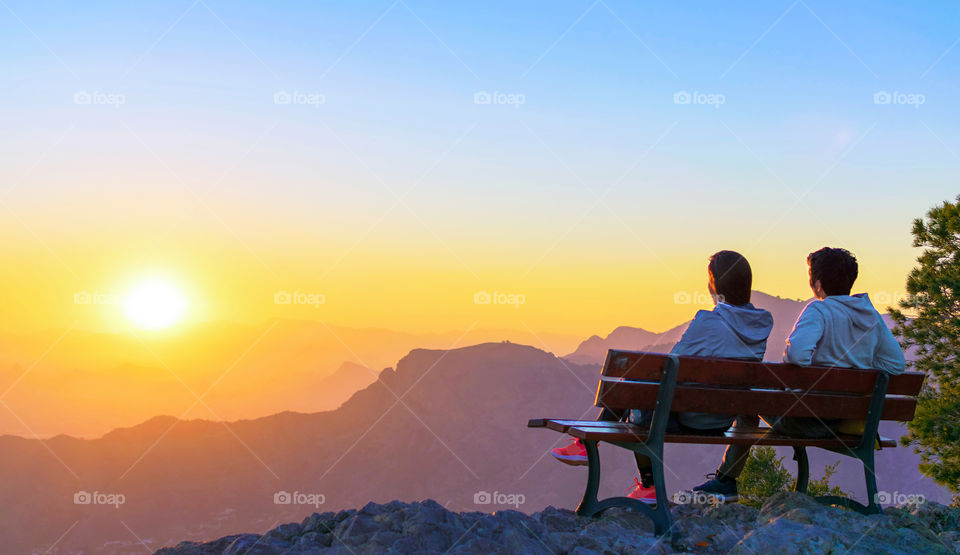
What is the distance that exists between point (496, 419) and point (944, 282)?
12226 cm

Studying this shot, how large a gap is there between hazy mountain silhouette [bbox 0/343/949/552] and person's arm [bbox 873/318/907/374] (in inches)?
3512

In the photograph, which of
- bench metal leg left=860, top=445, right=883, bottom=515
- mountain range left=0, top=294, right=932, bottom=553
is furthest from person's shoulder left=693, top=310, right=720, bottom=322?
mountain range left=0, top=294, right=932, bottom=553

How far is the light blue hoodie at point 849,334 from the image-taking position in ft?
16.3

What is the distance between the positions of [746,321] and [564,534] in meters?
1.95

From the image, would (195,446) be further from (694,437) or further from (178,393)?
(694,437)

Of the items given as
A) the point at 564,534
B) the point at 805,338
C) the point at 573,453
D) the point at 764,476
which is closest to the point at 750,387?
the point at 805,338

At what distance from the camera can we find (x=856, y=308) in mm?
5047

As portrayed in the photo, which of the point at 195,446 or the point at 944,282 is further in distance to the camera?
the point at 195,446

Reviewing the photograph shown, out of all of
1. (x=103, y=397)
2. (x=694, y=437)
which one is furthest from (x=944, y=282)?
(x=103, y=397)

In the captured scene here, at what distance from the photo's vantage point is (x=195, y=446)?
377 feet

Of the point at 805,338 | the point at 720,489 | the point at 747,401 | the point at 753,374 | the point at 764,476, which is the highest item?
the point at 805,338

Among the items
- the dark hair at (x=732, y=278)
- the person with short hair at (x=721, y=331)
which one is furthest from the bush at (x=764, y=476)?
the dark hair at (x=732, y=278)

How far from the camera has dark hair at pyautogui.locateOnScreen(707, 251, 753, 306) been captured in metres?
4.87

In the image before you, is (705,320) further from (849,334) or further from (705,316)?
(849,334)
